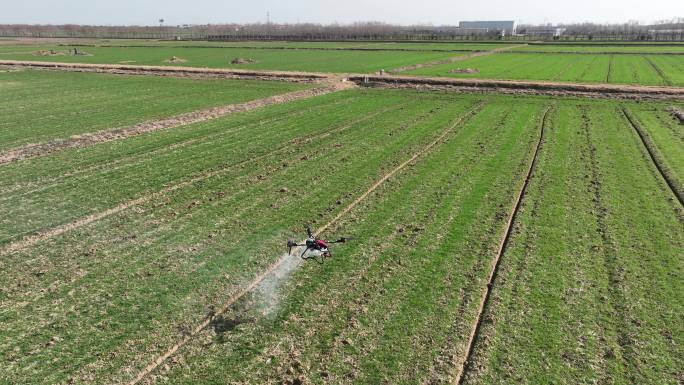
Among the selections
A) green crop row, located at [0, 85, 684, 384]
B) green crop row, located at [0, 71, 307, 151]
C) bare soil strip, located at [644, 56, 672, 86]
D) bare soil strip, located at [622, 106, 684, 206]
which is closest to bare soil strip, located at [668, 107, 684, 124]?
bare soil strip, located at [622, 106, 684, 206]

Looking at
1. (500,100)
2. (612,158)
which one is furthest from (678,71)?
(612,158)

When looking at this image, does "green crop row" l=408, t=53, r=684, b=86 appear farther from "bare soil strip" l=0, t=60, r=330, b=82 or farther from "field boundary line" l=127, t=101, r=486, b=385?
"field boundary line" l=127, t=101, r=486, b=385

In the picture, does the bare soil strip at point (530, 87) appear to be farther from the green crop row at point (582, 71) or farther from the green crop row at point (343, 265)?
the green crop row at point (343, 265)

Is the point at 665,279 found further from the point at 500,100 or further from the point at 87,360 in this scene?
the point at 500,100

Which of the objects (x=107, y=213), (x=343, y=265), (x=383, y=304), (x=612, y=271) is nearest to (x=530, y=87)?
(x=612, y=271)

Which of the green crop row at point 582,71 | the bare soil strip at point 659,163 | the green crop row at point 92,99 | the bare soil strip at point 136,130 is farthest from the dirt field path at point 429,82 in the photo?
the bare soil strip at point 659,163

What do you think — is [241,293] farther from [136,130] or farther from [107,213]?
[136,130]
